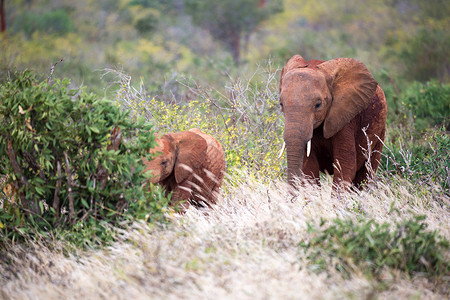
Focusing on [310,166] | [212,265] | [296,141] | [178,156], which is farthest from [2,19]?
[212,265]

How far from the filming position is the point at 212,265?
4.78 meters

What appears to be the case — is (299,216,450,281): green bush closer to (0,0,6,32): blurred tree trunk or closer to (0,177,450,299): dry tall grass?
(0,177,450,299): dry tall grass

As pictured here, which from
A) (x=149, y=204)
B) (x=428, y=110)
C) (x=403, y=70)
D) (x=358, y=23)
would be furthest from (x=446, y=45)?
(x=358, y=23)

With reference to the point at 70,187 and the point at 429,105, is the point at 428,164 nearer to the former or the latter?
the point at 70,187

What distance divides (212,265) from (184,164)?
8.72 feet

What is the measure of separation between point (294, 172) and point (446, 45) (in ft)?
62.2

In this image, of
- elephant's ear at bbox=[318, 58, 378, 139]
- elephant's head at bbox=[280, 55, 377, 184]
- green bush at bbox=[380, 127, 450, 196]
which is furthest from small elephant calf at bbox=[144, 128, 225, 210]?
green bush at bbox=[380, 127, 450, 196]

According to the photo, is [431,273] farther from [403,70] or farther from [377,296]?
[403,70]

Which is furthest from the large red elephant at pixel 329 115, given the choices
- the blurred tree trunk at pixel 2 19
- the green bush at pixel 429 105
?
the blurred tree trunk at pixel 2 19

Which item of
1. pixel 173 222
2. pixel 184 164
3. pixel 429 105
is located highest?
pixel 184 164

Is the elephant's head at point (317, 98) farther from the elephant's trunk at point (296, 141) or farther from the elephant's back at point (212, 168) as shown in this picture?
the elephant's back at point (212, 168)

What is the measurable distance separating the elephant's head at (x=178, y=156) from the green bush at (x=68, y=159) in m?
0.79

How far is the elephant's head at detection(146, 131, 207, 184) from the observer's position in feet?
23.1

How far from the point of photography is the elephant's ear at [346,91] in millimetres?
7383
